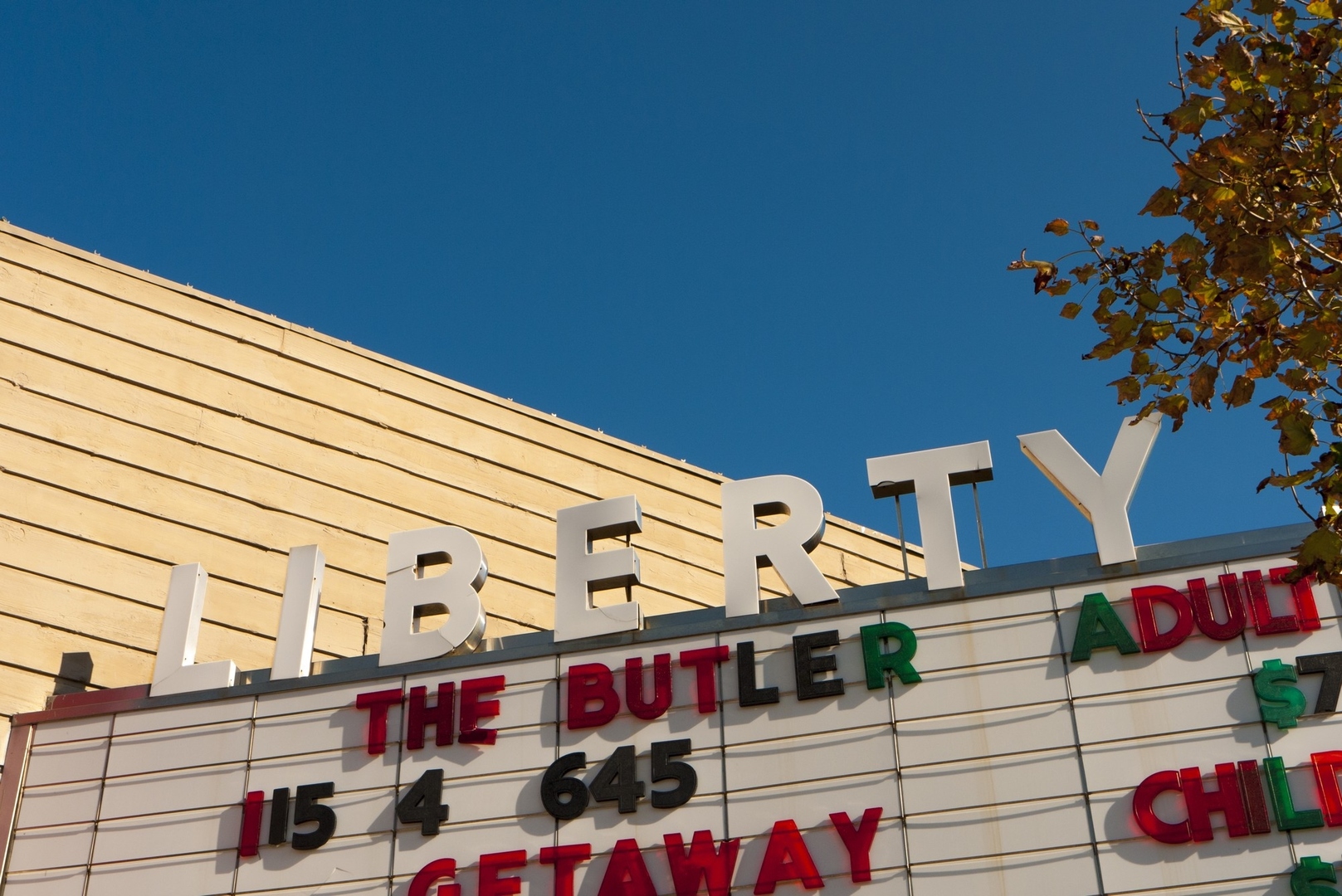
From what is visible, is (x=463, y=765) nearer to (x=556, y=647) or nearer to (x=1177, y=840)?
(x=556, y=647)

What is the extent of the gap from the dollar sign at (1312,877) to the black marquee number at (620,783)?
6.43 meters

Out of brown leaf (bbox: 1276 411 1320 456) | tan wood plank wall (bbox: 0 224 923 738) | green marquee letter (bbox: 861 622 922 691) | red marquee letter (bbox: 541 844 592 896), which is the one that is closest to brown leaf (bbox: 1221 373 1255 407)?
brown leaf (bbox: 1276 411 1320 456)

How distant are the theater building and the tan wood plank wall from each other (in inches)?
3.1

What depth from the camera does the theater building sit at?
1409 centimetres

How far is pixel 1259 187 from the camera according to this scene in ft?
31.4

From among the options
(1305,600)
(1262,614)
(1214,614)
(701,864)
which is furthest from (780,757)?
(1305,600)

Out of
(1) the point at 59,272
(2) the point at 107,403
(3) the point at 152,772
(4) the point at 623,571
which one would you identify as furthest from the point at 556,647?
(1) the point at 59,272

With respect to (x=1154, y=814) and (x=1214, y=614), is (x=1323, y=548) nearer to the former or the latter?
(x=1154, y=814)

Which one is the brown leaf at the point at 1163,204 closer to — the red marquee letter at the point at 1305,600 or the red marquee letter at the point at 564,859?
the red marquee letter at the point at 1305,600

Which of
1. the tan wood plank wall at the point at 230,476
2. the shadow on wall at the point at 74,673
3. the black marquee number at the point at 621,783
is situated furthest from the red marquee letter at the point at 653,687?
the shadow on wall at the point at 74,673

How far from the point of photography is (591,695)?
1602cm

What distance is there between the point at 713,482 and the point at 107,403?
1060cm

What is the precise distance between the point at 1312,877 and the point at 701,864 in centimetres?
579

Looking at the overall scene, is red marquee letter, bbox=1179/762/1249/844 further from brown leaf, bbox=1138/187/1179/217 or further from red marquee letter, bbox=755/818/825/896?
brown leaf, bbox=1138/187/1179/217
